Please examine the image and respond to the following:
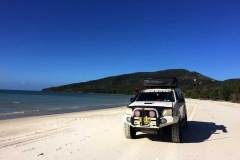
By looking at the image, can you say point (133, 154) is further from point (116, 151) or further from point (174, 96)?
point (174, 96)

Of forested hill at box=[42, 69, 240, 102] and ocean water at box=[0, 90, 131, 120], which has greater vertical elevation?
forested hill at box=[42, 69, 240, 102]

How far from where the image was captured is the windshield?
30.3 ft

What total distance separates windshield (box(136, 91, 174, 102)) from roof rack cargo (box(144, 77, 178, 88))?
962 mm

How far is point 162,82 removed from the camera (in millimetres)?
10516

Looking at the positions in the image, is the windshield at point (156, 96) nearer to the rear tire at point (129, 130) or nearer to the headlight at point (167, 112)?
the headlight at point (167, 112)

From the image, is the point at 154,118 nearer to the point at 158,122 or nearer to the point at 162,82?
the point at 158,122

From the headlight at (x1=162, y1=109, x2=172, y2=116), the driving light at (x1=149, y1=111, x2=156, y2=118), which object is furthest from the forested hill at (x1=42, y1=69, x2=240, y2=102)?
the driving light at (x1=149, y1=111, x2=156, y2=118)

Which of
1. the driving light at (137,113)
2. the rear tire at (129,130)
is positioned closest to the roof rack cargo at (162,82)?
the rear tire at (129,130)

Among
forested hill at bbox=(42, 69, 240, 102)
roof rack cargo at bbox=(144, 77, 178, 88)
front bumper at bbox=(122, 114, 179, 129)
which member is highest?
forested hill at bbox=(42, 69, 240, 102)

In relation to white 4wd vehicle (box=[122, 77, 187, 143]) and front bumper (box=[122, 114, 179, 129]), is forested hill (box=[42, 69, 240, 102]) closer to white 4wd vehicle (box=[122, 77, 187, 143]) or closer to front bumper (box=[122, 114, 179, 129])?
white 4wd vehicle (box=[122, 77, 187, 143])

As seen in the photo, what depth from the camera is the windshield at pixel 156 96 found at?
30.3ft

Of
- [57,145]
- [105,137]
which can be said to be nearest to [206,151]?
[105,137]

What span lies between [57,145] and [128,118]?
2.56 m

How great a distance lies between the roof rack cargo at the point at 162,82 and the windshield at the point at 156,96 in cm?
96
